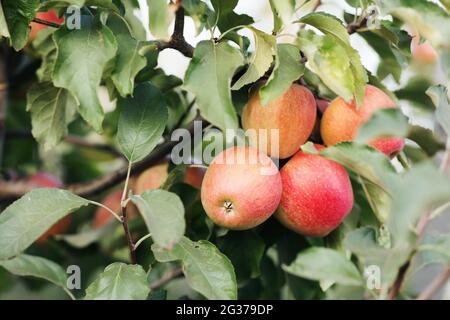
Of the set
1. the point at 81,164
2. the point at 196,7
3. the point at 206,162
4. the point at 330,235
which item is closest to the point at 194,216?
the point at 206,162

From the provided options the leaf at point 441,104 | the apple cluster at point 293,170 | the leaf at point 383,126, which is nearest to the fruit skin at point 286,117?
the apple cluster at point 293,170

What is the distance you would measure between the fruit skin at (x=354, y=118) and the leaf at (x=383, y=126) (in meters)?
0.30

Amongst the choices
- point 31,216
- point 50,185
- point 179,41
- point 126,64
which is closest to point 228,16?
point 179,41

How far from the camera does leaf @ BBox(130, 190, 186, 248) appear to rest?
773 millimetres

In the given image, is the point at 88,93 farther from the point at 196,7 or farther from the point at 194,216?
the point at 194,216

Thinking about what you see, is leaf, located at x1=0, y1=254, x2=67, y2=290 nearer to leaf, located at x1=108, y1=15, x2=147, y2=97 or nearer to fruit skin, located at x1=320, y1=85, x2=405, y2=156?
leaf, located at x1=108, y1=15, x2=147, y2=97

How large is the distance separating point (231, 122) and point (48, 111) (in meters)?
0.46

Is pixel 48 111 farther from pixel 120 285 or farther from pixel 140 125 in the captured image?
pixel 120 285

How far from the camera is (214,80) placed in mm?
918

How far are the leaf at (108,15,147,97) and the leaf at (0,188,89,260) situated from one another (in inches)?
6.7

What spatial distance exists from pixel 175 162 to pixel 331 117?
0.90 ft

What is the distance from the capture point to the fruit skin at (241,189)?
0.97 m

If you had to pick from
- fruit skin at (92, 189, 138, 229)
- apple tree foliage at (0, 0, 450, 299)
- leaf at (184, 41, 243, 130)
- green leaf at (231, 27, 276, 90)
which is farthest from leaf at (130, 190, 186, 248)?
fruit skin at (92, 189, 138, 229)

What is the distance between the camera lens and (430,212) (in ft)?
2.64
